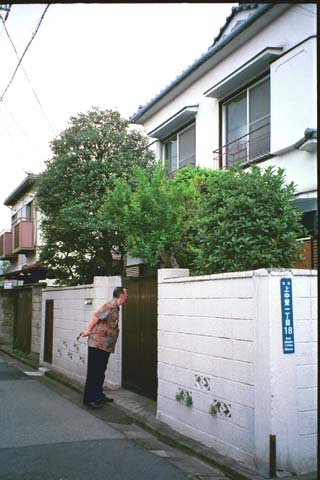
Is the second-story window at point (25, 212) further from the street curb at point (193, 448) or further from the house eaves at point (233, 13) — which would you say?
the street curb at point (193, 448)

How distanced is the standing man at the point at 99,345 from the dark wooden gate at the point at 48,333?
5.52 metres

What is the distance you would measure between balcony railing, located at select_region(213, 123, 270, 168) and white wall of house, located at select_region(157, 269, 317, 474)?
16.8 ft

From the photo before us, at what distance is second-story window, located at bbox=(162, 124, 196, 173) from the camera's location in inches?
564

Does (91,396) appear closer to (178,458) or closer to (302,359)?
(178,458)

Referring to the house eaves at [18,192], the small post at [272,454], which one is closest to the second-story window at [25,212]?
the house eaves at [18,192]

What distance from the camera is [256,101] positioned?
1159cm

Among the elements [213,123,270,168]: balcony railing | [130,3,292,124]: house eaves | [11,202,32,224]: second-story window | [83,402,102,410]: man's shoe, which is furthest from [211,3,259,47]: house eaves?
[11,202,32,224]: second-story window

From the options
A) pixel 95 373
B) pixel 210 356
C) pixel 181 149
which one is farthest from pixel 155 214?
pixel 181 149

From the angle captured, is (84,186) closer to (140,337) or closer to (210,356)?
(140,337)

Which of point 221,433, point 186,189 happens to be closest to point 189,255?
point 186,189

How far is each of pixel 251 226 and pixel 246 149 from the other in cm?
611

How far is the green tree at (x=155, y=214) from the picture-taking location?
8500 mm

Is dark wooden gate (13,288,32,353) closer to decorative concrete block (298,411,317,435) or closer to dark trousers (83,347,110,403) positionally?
dark trousers (83,347,110,403)

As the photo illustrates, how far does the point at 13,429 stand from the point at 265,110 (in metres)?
7.68
